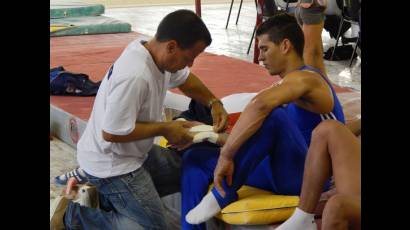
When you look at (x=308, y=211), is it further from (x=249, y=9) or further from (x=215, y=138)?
(x=249, y=9)

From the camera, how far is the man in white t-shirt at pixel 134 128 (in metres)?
2.45

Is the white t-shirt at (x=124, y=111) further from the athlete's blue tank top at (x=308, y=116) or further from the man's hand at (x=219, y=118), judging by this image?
the athlete's blue tank top at (x=308, y=116)

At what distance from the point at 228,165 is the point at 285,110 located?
0.33 meters

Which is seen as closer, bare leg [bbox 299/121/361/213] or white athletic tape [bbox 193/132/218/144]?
bare leg [bbox 299/121/361/213]

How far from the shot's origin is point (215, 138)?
2.68 meters

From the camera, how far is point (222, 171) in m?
2.44

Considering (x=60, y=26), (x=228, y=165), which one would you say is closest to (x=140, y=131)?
Answer: (x=228, y=165)

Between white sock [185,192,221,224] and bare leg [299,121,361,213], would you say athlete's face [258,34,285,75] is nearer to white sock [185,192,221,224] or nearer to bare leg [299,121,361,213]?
bare leg [299,121,361,213]

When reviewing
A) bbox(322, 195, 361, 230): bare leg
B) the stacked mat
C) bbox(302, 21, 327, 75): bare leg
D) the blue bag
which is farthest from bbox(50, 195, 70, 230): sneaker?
the stacked mat

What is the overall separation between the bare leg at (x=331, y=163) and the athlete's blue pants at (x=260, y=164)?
6.3 inches

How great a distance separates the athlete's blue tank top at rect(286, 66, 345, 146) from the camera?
262 centimetres

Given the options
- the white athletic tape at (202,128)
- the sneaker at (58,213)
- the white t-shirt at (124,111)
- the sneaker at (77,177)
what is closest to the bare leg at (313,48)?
the white athletic tape at (202,128)

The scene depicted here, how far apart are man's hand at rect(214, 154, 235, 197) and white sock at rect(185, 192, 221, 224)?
0.17 ft

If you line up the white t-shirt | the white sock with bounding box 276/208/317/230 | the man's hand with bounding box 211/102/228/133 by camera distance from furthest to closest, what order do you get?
the man's hand with bounding box 211/102/228/133
the white t-shirt
the white sock with bounding box 276/208/317/230
